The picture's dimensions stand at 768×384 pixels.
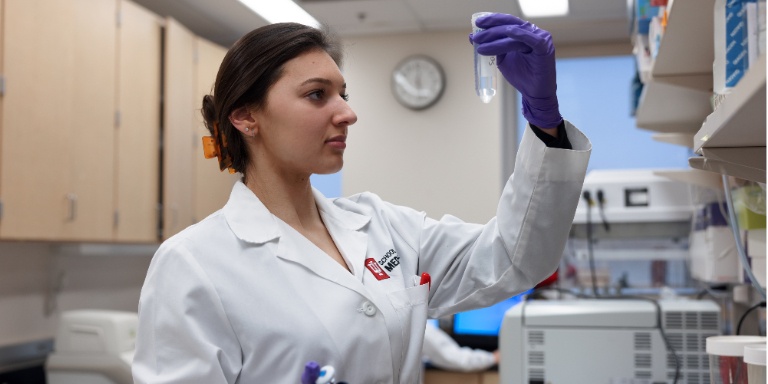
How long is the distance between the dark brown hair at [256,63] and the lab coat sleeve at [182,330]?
0.27 meters

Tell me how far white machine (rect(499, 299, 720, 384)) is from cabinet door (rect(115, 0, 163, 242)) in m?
2.08

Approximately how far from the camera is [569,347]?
205 centimetres

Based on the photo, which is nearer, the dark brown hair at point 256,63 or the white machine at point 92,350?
the dark brown hair at point 256,63

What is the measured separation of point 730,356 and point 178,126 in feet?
10.5

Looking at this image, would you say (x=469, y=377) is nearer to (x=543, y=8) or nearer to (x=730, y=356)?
(x=543, y=8)

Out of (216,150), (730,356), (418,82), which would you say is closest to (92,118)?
(418,82)

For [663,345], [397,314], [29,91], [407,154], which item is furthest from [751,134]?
[407,154]

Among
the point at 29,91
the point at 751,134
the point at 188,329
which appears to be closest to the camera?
the point at 751,134

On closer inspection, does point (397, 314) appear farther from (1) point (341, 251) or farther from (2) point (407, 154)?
(2) point (407, 154)

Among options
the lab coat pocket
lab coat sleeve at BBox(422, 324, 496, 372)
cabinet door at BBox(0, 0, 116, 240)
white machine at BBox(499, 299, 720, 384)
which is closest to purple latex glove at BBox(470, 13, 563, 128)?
the lab coat pocket

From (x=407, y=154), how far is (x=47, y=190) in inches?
82.5

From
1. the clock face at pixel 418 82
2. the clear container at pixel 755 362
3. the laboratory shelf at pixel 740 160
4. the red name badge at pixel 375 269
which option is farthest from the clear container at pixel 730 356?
the clock face at pixel 418 82

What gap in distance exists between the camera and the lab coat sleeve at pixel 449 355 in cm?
347

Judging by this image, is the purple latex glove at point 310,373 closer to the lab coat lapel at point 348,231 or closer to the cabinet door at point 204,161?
the lab coat lapel at point 348,231
